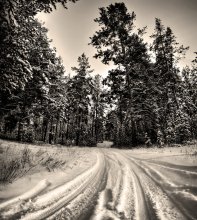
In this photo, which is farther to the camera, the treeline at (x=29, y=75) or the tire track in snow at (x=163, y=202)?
the treeline at (x=29, y=75)

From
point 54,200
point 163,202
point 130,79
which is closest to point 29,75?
point 54,200

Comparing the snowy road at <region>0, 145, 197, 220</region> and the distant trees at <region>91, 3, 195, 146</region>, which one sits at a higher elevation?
the distant trees at <region>91, 3, 195, 146</region>

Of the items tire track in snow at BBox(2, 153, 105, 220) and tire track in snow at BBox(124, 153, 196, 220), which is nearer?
tire track in snow at BBox(2, 153, 105, 220)

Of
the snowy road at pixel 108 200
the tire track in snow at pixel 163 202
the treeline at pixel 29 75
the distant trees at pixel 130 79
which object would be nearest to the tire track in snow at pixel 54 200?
the snowy road at pixel 108 200

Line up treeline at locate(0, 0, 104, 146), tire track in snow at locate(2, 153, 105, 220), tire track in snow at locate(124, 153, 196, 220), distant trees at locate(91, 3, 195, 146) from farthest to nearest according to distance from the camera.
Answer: distant trees at locate(91, 3, 195, 146) → treeline at locate(0, 0, 104, 146) → tire track in snow at locate(124, 153, 196, 220) → tire track in snow at locate(2, 153, 105, 220)

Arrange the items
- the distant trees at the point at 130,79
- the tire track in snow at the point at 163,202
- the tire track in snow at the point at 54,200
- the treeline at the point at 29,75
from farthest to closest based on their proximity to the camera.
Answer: the distant trees at the point at 130,79 → the treeline at the point at 29,75 → the tire track in snow at the point at 163,202 → the tire track in snow at the point at 54,200

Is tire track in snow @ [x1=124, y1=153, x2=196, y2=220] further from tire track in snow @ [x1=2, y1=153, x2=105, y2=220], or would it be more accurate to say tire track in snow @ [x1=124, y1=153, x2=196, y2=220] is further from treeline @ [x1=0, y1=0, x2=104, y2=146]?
treeline @ [x1=0, y1=0, x2=104, y2=146]

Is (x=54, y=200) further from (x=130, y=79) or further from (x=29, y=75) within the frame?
(x=130, y=79)

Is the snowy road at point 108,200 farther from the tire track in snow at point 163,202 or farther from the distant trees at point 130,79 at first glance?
the distant trees at point 130,79

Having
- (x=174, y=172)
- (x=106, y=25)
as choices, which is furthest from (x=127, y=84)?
(x=174, y=172)

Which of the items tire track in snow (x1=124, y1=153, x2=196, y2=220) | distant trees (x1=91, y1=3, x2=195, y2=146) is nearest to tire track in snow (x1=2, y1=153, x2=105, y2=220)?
tire track in snow (x1=124, y1=153, x2=196, y2=220)

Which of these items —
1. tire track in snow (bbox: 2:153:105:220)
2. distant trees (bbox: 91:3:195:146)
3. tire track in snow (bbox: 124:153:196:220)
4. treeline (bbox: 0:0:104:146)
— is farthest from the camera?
distant trees (bbox: 91:3:195:146)

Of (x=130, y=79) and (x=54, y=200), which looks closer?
(x=54, y=200)

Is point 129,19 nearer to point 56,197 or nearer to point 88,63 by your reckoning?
point 88,63
